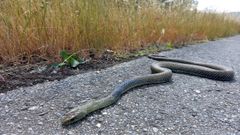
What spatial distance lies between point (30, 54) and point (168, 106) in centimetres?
157

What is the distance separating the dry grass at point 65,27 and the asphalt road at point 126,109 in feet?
2.07

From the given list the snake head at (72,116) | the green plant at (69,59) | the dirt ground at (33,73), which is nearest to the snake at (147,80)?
the snake head at (72,116)

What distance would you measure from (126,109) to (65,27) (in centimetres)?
150

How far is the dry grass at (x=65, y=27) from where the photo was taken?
2988 mm

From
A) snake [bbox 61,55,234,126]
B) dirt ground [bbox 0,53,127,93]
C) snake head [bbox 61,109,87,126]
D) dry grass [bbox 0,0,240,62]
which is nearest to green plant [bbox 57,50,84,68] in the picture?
dirt ground [bbox 0,53,127,93]

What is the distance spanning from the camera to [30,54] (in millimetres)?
3121

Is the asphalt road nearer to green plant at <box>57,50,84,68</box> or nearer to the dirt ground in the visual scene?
the dirt ground

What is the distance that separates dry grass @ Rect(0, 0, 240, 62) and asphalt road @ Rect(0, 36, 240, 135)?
2.07 feet

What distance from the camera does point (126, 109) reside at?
2.10 metres

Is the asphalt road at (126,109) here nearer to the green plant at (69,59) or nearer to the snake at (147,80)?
the snake at (147,80)

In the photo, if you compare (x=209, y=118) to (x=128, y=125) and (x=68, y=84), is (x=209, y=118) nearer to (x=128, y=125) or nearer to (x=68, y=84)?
(x=128, y=125)

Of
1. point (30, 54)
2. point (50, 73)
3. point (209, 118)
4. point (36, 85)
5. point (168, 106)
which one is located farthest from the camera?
point (30, 54)

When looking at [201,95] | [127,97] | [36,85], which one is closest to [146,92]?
[127,97]

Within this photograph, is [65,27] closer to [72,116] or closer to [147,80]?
[147,80]
